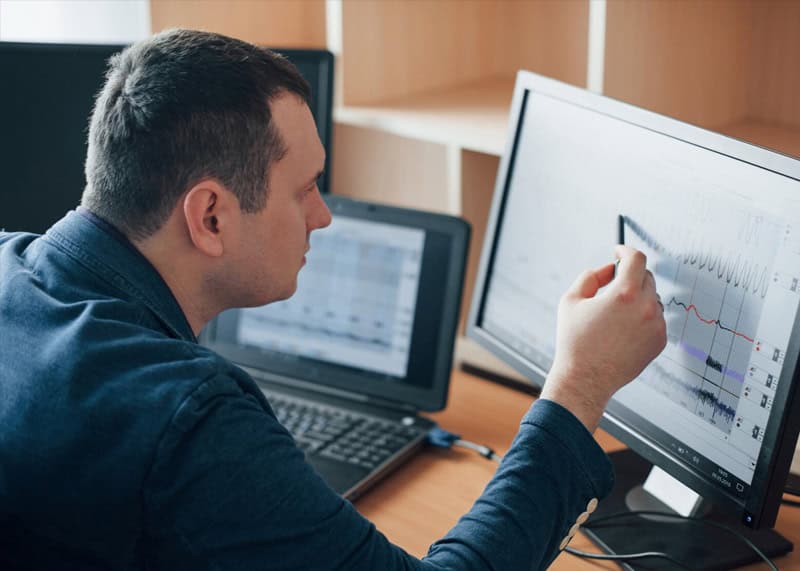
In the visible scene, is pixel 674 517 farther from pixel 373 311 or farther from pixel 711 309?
pixel 373 311

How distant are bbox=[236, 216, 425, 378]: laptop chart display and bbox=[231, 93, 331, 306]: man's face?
414mm

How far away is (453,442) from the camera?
1335 mm

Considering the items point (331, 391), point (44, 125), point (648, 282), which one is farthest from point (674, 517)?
point (44, 125)

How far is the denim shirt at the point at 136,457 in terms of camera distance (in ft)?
2.43

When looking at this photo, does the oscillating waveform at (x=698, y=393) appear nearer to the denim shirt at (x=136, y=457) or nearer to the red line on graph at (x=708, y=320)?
the red line on graph at (x=708, y=320)

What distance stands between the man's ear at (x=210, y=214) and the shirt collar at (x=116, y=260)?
5cm

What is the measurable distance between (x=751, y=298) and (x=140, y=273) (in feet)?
1.80

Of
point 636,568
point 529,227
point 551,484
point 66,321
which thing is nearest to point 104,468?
point 66,321

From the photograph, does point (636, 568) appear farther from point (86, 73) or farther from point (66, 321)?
point (86, 73)

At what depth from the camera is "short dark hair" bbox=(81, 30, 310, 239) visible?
873 mm

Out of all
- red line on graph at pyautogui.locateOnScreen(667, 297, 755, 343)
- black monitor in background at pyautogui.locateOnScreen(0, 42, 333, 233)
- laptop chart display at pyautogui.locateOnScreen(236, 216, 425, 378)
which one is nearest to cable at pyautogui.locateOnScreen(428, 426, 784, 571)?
laptop chart display at pyautogui.locateOnScreen(236, 216, 425, 378)

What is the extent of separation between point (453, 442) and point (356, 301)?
0.81 feet

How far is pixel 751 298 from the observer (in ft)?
3.07

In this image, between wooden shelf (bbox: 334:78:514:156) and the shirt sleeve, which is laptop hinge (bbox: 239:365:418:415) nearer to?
wooden shelf (bbox: 334:78:514:156)
